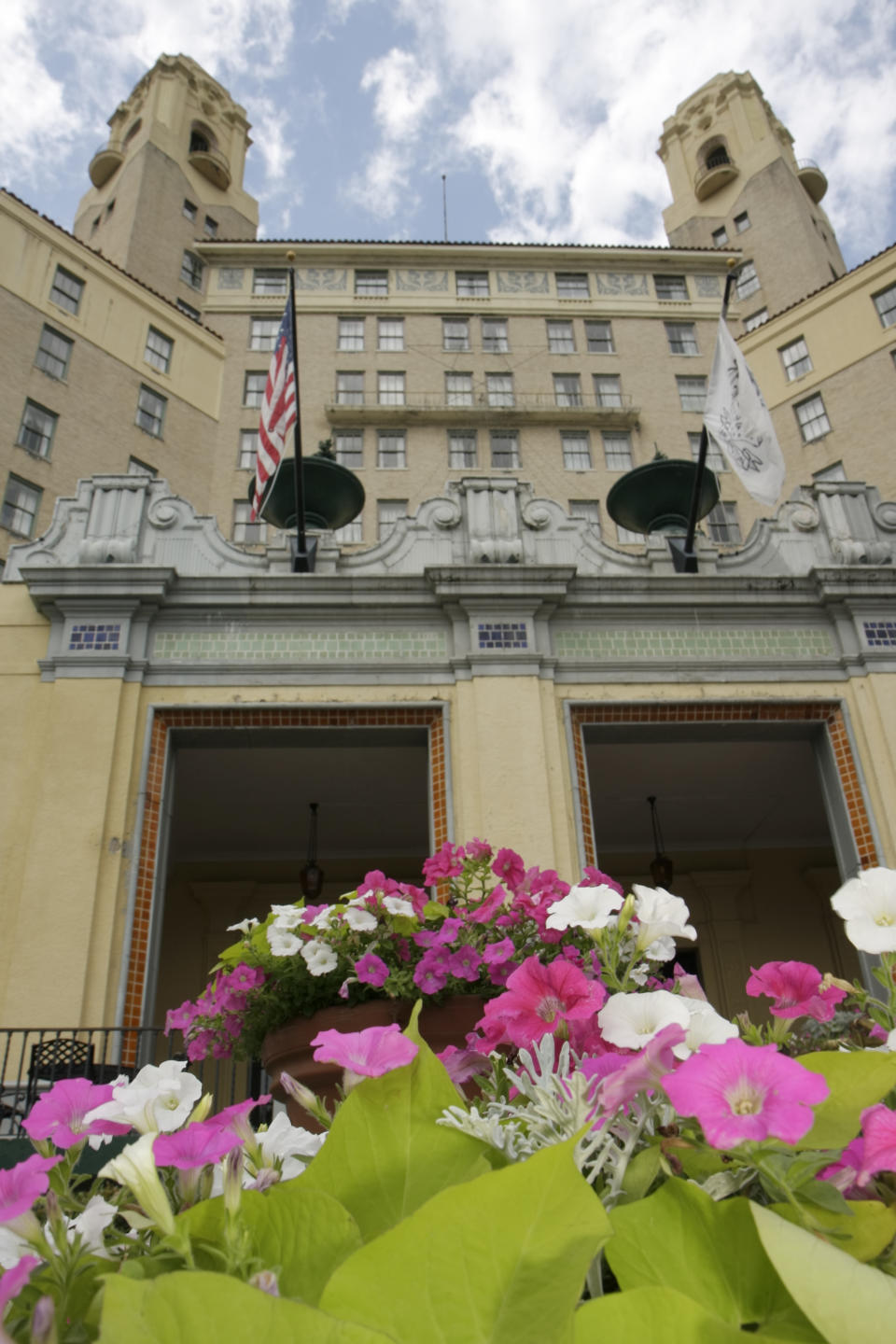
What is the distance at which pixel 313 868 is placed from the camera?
39.0 feet

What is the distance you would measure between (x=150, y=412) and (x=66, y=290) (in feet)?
14.0

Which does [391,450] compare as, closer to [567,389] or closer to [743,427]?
[567,389]

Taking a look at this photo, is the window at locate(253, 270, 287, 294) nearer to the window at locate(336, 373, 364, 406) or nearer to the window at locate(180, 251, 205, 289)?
the window at locate(180, 251, 205, 289)

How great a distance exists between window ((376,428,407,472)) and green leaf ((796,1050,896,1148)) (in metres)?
31.4

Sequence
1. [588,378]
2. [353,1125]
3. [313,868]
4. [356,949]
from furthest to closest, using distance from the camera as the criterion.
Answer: [588,378] → [313,868] → [356,949] → [353,1125]

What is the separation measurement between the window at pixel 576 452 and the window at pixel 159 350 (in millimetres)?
13233

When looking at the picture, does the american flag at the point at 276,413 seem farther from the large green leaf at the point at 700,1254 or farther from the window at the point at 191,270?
the window at the point at 191,270

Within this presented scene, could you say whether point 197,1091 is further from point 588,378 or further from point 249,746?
point 588,378

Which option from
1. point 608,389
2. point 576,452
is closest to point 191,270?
point 608,389

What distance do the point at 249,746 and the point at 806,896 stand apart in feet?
30.3

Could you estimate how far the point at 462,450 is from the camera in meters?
32.2

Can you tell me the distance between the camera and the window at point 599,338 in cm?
3412

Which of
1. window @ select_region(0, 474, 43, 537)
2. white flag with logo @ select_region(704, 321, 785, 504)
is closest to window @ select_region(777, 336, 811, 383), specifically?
window @ select_region(0, 474, 43, 537)

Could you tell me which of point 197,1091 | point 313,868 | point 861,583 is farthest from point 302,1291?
point 313,868
